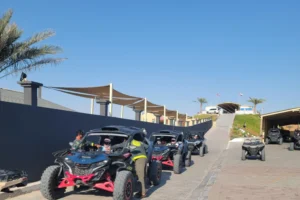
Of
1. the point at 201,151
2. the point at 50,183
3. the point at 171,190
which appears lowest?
the point at 171,190

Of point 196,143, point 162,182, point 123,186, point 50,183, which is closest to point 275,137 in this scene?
point 196,143

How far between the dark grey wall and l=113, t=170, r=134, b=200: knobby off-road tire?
2943 millimetres

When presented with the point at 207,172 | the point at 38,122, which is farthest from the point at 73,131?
the point at 207,172

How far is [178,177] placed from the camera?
1297 centimetres

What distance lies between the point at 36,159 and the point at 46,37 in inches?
166

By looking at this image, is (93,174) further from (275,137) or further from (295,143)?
(275,137)

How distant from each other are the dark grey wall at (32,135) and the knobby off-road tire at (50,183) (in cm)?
132

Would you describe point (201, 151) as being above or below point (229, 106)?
below

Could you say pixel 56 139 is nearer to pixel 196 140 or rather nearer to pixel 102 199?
pixel 102 199

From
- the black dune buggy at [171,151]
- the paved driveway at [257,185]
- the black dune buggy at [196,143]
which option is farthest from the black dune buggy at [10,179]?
the black dune buggy at [196,143]

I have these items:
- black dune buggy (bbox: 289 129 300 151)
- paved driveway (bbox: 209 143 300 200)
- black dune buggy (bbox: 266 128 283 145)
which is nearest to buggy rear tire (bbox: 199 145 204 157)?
paved driveway (bbox: 209 143 300 200)

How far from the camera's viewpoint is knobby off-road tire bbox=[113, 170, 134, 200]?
296 inches

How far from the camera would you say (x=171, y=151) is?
1458 centimetres

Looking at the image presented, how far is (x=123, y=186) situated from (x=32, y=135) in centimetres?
353
